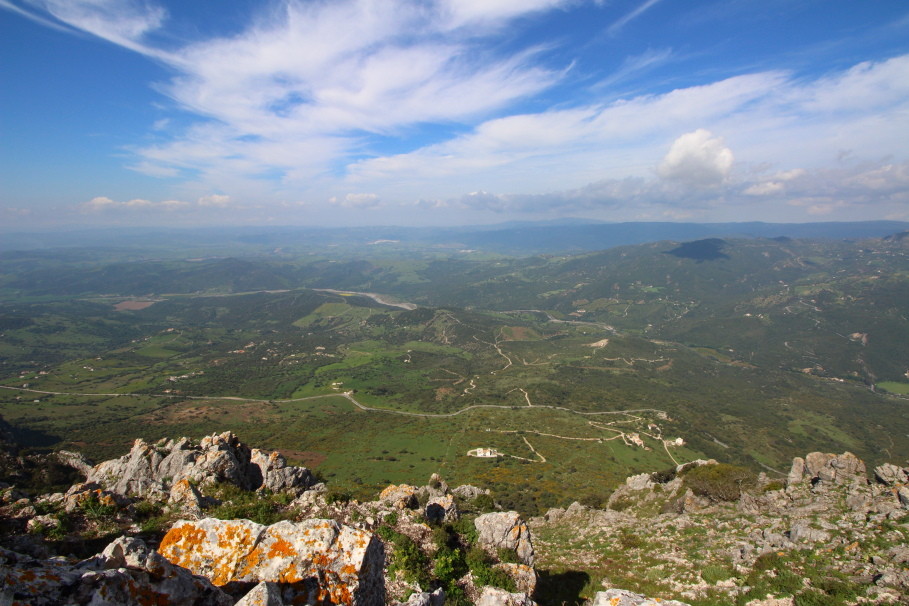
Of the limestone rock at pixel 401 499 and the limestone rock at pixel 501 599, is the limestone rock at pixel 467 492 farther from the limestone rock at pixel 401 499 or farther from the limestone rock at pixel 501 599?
the limestone rock at pixel 501 599

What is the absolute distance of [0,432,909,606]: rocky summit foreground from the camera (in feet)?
26.6

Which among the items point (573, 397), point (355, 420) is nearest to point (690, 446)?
point (573, 397)

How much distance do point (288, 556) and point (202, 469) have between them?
2165 cm

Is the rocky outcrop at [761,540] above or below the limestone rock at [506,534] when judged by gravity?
below

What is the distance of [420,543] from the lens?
706 inches

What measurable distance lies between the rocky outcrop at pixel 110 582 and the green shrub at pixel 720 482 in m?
42.9

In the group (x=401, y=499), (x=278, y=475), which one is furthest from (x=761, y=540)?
(x=278, y=475)

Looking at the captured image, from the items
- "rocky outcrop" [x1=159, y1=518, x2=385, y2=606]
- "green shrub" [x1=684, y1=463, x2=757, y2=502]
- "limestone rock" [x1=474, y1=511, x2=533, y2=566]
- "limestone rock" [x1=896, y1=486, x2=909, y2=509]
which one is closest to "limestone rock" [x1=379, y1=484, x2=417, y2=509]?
"limestone rock" [x1=474, y1=511, x2=533, y2=566]

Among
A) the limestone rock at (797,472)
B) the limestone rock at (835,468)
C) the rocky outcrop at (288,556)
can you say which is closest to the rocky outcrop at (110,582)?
the rocky outcrop at (288,556)

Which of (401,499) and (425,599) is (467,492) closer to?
(401,499)

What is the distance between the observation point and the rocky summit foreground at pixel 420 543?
8110 mm

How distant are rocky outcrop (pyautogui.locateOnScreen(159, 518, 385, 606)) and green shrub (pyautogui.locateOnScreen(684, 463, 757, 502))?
1539 inches

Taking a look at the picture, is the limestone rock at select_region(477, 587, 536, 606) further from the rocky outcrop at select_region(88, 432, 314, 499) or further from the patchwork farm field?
the patchwork farm field

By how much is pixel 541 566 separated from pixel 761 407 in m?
182
